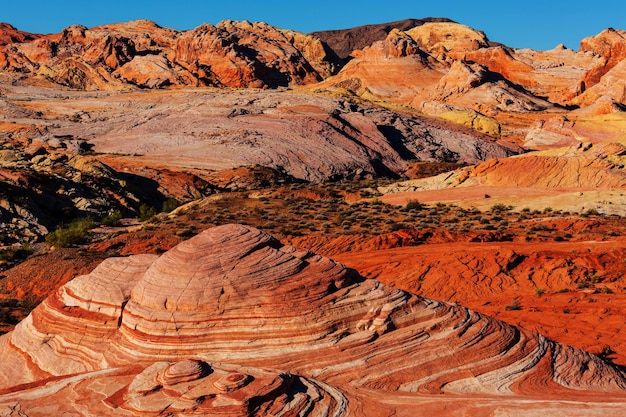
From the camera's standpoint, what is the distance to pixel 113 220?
34875 mm

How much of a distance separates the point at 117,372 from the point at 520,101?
271ft

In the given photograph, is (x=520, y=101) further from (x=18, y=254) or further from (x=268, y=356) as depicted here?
(x=268, y=356)

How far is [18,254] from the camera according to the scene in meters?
27.6

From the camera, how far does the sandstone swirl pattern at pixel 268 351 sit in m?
7.37

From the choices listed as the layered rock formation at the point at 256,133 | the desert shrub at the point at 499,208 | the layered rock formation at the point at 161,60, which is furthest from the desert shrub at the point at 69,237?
the layered rock formation at the point at 161,60

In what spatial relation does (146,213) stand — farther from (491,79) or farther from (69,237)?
(491,79)

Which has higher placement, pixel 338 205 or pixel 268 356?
pixel 338 205

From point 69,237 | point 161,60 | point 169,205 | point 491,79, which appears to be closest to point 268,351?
point 69,237

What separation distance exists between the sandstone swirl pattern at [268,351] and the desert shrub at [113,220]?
2489cm

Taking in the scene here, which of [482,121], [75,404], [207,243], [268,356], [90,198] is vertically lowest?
[75,404]

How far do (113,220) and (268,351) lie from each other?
28.7 m

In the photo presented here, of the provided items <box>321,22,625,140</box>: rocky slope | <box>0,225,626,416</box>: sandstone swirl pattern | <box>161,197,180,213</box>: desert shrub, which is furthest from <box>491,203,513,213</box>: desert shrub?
<box>321,22,625,140</box>: rocky slope

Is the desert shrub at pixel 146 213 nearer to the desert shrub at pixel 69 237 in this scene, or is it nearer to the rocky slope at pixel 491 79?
the desert shrub at pixel 69 237

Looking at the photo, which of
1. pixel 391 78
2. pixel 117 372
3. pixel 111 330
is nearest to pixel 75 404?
pixel 117 372
